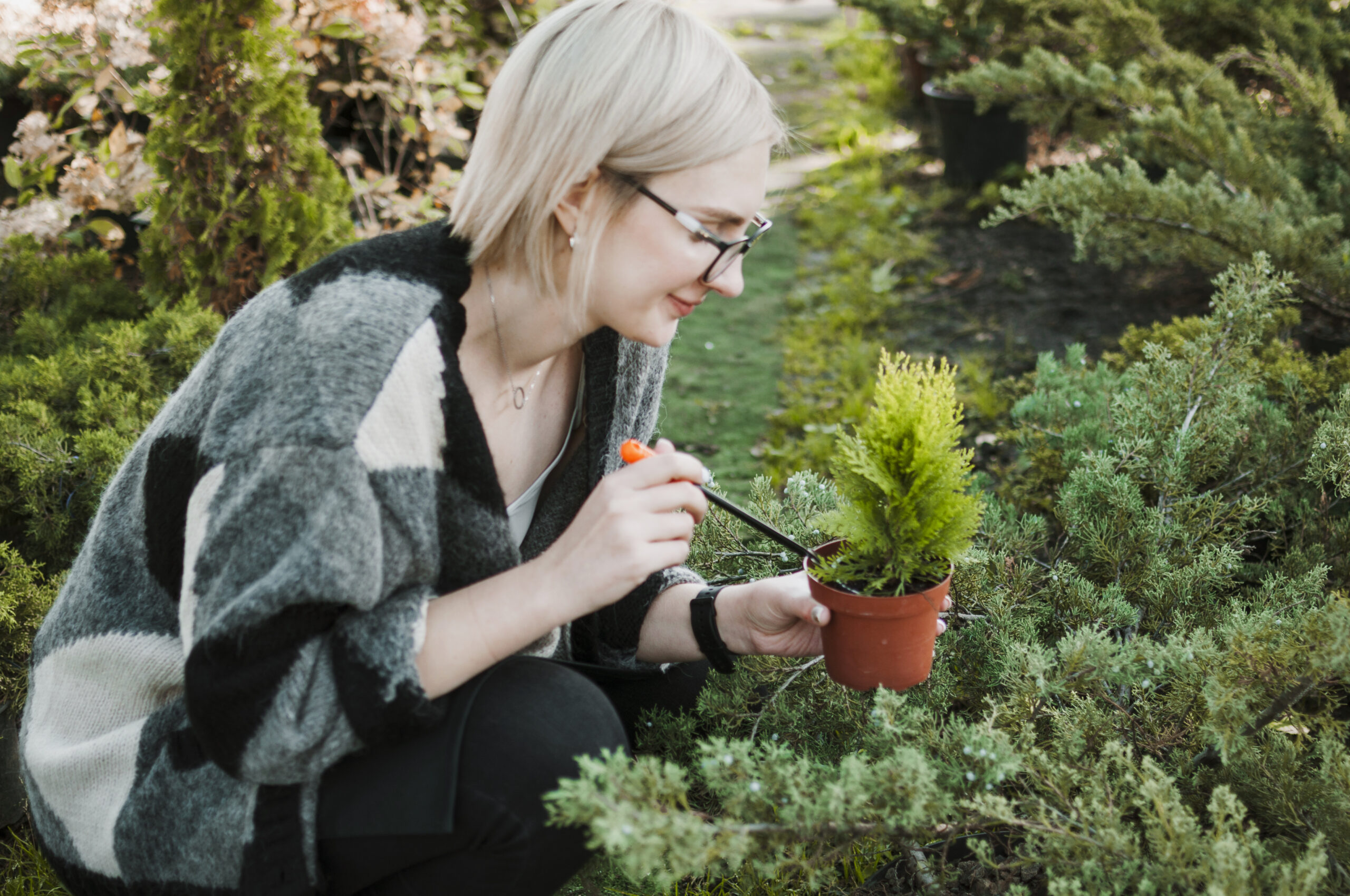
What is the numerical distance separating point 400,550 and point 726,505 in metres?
0.53

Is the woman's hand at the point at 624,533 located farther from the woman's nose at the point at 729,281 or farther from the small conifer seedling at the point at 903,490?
the woman's nose at the point at 729,281

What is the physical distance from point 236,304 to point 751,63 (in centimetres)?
719

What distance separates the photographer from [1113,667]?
158cm

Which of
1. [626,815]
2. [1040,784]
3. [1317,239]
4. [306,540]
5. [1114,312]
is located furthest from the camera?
[1114,312]

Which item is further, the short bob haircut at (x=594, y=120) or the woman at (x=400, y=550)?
the short bob haircut at (x=594, y=120)

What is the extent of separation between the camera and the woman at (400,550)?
1402 millimetres

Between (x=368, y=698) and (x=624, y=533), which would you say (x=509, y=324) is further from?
(x=368, y=698)

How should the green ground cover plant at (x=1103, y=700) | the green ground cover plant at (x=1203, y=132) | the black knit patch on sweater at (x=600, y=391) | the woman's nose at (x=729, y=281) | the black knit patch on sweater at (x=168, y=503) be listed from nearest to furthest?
the green ground cover plant at (x=1103, y=700) < the black knit patch on sweater at (x=168, y=503) < the woman's nose at (x=729, y=281) < the black knit patch on sweater at (x=600, y=391) < the green ground cover plant at (x=1203, y=132)

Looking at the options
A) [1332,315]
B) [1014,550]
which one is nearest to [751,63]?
[1332,315]

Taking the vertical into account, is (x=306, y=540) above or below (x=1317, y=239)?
above

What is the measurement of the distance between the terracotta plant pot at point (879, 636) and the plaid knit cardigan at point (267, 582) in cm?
57

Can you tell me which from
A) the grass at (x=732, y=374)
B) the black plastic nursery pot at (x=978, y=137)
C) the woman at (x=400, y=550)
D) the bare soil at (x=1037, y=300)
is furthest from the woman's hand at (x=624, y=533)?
the black plastic nursery pot at (x=978, y=137)

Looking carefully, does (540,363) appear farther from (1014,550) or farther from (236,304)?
(236,304)

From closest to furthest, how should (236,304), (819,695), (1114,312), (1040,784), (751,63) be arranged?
(1040,784), (819,695), (236,304), (1114,312), (751,63)
